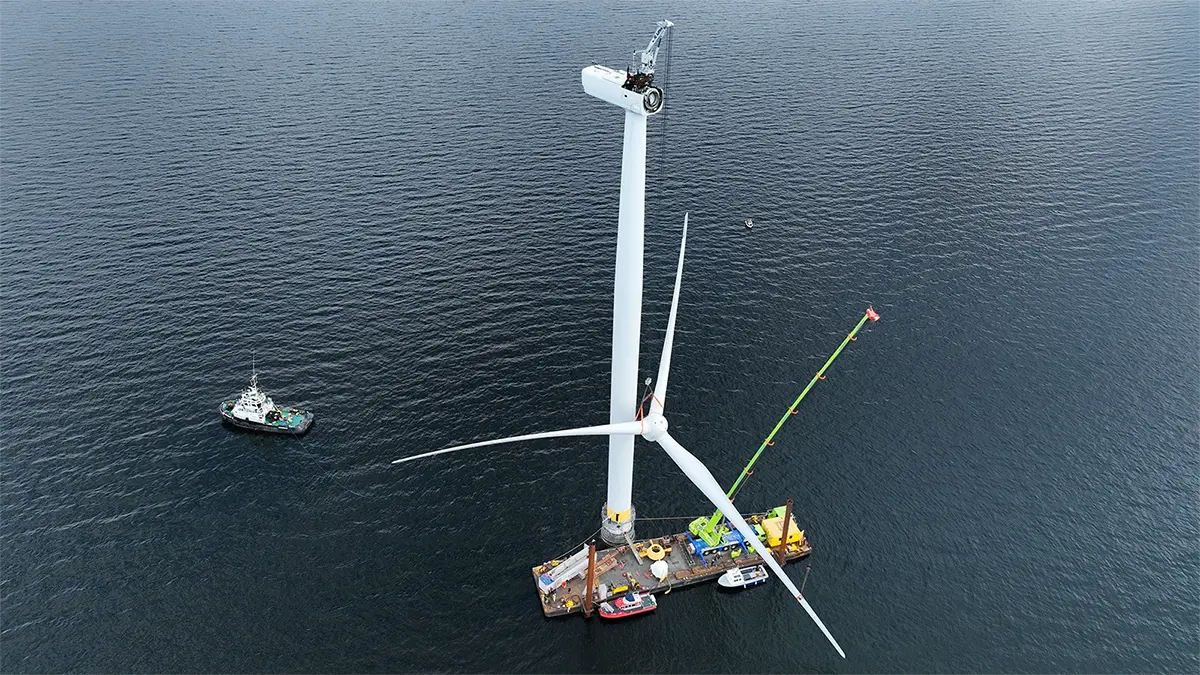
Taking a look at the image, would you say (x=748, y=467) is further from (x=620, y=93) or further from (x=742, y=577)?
(x=620, y=93)

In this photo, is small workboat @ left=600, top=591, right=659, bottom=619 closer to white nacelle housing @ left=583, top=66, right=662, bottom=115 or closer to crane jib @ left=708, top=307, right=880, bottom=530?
crane jib @ left=708, top=307, right=880, bottom=530

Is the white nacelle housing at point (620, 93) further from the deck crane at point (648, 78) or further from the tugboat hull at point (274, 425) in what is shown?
the tugboat hull at point (274, 425)

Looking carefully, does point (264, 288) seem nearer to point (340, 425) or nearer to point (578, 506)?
point (340, 425)

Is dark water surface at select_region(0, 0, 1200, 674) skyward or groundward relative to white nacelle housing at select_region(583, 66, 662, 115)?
groundward

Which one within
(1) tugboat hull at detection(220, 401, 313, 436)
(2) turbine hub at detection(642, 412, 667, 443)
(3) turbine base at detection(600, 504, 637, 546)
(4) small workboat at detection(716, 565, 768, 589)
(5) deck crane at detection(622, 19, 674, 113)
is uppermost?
(5) deck crane at detection(622, 19, 674, 113)

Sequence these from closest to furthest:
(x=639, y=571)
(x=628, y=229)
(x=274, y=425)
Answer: (x=628, y=229) < (x=639, y=571) < (x=274, y=425)

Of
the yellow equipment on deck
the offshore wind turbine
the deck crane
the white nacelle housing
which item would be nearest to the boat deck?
the yellow equipment on deck

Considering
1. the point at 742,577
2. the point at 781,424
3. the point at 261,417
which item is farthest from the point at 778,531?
the point at 261,417
